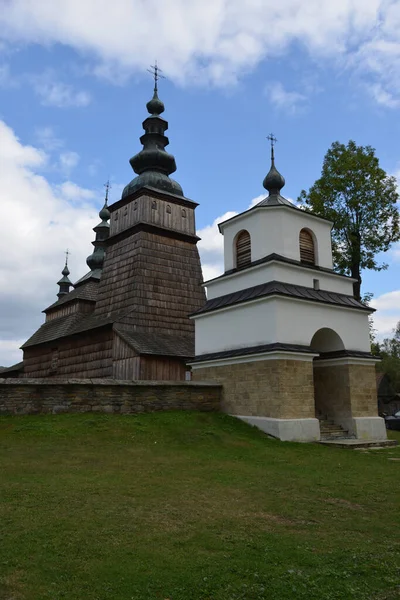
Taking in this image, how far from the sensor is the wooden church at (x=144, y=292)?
867 inches

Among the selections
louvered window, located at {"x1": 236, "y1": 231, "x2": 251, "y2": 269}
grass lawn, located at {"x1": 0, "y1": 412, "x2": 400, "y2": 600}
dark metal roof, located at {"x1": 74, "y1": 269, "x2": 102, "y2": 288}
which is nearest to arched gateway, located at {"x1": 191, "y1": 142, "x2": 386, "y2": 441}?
louvered window, located at {"x1": 236, "y1": 231, "x2": 251, "y2": 269}

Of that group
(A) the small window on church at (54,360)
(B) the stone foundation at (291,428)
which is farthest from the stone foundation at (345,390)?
(A) the small window on church at (54,360)

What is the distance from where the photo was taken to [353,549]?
200 inches

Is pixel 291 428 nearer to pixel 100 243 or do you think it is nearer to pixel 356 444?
pixel 356 444

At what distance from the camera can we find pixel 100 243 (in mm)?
40969

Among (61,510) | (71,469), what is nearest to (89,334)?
(71,469)

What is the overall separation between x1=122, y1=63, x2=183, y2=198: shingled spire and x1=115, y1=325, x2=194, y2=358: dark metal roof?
30.0 ft

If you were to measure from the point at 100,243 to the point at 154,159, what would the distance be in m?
14.3

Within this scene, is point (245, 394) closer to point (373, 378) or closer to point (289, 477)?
point (373, 378)

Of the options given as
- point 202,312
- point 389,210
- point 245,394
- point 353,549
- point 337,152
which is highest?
point 337,152

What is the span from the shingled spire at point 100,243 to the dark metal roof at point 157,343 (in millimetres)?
16873

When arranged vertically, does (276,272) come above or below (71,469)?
above

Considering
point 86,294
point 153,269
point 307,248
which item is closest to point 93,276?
point 86,294

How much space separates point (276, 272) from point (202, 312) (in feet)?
10.6
